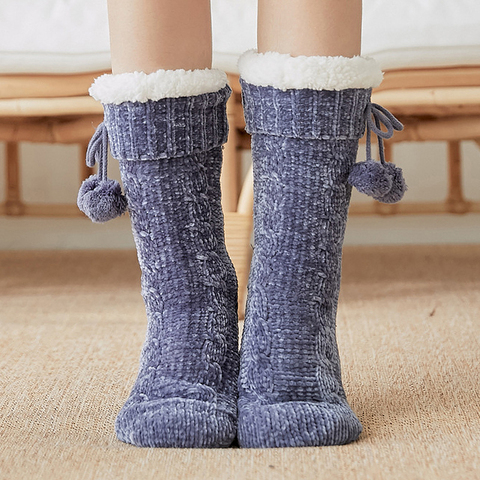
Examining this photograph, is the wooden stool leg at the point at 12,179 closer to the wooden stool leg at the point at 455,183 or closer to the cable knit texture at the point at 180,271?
the wooden stool leg at the point at 455,183

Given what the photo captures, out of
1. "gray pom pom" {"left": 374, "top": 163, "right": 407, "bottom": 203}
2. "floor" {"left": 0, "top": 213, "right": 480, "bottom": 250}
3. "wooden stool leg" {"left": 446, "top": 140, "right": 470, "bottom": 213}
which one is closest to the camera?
"gray pom pom" {"left": 374, "top": 163, "right": 407, "bottom": 203}

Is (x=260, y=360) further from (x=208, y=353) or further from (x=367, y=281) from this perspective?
(x=367, y=281)

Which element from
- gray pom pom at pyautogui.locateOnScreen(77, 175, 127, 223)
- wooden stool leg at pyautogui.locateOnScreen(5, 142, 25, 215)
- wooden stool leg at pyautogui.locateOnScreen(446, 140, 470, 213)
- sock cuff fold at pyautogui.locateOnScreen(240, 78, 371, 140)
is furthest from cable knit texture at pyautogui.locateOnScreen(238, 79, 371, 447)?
wooden stool leg at pyautogui.locateOnScreen(5, 142, 25, 215)

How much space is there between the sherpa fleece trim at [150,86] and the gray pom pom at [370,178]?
136mm

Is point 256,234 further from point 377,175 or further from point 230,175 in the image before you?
point 230,175

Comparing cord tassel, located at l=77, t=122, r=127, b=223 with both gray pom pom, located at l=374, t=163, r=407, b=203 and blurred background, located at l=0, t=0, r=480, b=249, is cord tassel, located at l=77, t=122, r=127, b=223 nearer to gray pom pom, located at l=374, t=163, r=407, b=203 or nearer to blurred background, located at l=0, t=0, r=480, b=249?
gray pom pom, located at l=374, t=163, r=407, b=203

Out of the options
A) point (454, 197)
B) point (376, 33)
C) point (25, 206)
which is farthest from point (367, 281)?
point (25, 206)

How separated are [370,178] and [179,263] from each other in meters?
0.17

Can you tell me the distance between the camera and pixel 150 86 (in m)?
0.51

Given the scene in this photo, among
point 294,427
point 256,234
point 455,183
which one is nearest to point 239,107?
point 256,234

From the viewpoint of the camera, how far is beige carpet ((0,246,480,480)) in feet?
1.51

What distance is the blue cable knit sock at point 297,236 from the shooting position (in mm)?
519

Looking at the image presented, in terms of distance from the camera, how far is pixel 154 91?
512 mm

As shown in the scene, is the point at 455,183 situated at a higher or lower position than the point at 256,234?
lower
